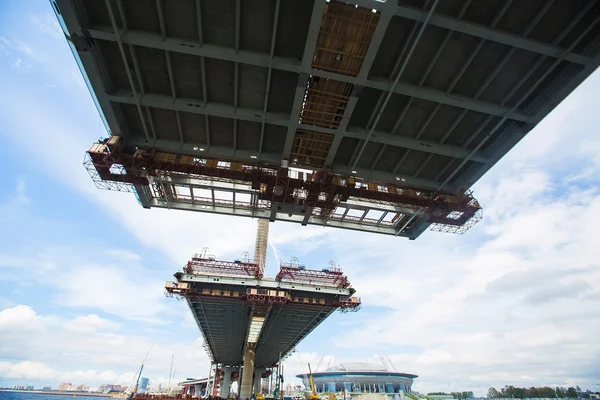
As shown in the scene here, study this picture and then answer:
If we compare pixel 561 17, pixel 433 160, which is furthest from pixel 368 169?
pixel 561 17

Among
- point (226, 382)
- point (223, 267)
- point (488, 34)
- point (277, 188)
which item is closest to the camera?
point (488, 34)

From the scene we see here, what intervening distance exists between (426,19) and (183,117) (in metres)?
11.4

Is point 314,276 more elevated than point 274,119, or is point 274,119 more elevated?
point 314,276

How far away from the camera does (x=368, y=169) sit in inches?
725

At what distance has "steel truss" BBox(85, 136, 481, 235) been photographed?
1719cm

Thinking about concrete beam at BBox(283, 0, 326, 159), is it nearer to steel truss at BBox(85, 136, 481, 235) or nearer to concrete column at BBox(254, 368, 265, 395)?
steel truss at BBox(85, 136, 481, 235)

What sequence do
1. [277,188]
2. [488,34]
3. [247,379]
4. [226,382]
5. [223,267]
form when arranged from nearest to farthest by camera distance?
[488,34] → [277,188] → [223,267] → [247,379] → [226,382]

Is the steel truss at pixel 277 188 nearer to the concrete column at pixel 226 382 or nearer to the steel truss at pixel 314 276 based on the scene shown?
the steel truss at pixel 314 276

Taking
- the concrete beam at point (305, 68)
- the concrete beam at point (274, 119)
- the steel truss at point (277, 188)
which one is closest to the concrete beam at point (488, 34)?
the concrete beam at point (305, 68)

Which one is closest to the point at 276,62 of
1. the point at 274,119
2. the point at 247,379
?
the point at 274,119

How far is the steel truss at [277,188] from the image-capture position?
17188mm

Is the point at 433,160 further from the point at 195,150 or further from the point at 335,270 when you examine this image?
the point at 335,270

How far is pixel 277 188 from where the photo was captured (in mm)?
18438

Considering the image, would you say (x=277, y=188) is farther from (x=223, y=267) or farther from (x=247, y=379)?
(x=247, y=379)
